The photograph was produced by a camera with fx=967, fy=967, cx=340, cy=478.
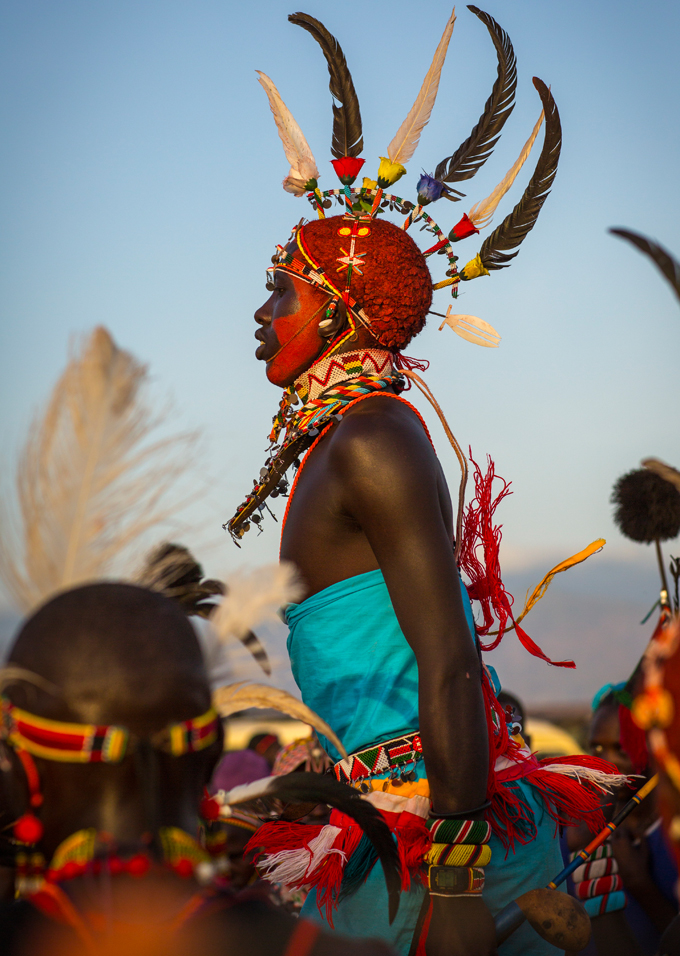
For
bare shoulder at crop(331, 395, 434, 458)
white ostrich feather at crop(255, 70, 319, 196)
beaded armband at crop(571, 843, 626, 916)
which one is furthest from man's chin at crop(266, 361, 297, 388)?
beaded armband at crop(571, 843, 626, 916)

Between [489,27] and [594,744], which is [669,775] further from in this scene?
[594,744]

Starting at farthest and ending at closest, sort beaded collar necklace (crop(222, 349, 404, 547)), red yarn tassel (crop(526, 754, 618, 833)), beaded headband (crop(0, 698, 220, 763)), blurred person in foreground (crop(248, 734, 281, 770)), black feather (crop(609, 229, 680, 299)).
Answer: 1. blurred person in foreground (crop(248, 734, 281, 770))
2. beaded collar necklace (crop(222, 349, 404, 547))
3. red yarn tassel (crop(526, 754, 618, 833))
4. beaded headband (crop(0, 698, 220, 763))
5. black feather (crop(609, 229, 680, 299))

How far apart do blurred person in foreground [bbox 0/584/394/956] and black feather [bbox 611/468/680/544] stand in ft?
13.4

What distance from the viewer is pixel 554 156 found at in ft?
11.5

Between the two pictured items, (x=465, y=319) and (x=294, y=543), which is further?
(x=465, y=319)

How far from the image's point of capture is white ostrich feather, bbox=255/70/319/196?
366 centimetres

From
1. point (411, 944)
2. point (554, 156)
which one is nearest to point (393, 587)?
point (411, 944)

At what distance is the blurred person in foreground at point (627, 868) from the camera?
4.63 metres

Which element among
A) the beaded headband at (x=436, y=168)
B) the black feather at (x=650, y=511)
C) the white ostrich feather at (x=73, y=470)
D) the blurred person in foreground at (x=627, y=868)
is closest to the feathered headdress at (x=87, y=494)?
the white ostrich feather at (x=73, y=470)

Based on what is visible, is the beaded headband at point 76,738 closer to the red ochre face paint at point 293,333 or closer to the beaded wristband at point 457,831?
the beaded wristband at point 457,831

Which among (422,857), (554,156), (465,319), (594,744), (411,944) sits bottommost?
(594,744)

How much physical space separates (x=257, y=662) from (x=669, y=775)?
859mm

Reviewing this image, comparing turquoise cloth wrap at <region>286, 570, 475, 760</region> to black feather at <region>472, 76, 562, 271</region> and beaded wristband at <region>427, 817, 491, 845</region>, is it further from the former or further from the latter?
black feather at <region>472, 76, 562, 271</region>

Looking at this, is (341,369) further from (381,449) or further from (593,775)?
(593,775)
